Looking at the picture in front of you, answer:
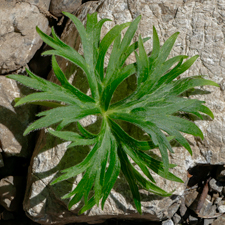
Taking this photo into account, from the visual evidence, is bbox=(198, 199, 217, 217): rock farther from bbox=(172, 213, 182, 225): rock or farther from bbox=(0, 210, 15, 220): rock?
bbox=(0, 210, 15, 220): rock

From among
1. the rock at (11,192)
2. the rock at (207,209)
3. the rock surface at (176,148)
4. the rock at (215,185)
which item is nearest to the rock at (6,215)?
the rock at (11,192)

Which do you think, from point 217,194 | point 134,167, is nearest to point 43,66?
point 134,167

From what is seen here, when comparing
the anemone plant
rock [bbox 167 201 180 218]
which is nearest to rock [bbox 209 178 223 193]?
rock [bbox 167 201 180 218]

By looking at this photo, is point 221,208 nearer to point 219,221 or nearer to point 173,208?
point 219,221

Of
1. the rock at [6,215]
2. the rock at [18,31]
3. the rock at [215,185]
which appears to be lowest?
the rock at [6,215]

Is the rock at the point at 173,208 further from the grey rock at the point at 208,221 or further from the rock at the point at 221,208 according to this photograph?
the rock at the point at 221,208

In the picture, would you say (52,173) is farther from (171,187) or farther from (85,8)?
(85,8)

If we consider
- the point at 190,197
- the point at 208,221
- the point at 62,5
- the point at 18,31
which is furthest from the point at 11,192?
the point at 208,221
